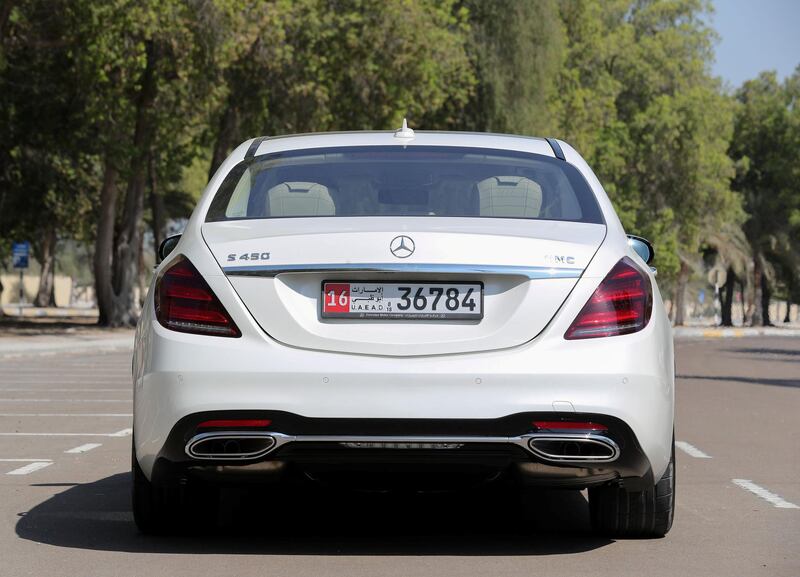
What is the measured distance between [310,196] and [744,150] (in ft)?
250

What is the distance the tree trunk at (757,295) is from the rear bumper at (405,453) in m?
71.7

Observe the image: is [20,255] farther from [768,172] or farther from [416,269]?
[768,172]

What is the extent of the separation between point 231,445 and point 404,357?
2.40 ft

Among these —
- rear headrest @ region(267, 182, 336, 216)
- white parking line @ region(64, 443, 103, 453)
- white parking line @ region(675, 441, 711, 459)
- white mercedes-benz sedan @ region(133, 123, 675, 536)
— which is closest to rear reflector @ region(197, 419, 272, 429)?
white mercedes-benz sedan @ region(133, 123, 675, 536)

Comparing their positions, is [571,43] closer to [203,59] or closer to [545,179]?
[203,59]

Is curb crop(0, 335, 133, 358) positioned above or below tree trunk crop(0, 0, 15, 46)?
below

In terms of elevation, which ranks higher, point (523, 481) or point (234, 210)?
point (234, 210)

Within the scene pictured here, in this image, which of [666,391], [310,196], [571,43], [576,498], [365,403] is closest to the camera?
[365,403]

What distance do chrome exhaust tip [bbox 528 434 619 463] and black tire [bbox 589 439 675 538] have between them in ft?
2.30

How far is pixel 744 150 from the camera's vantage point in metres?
79.9

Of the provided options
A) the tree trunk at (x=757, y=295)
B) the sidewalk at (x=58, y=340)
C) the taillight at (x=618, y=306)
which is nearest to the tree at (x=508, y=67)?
the sidewalk at (x=58, y=340)

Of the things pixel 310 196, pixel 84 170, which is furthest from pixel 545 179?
pixel 84 170

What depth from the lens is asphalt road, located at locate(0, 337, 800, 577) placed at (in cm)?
590

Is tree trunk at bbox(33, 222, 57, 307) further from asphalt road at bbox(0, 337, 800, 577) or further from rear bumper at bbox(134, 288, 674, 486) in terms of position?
rear bumper at bbox(134, 288, 674, 486)
